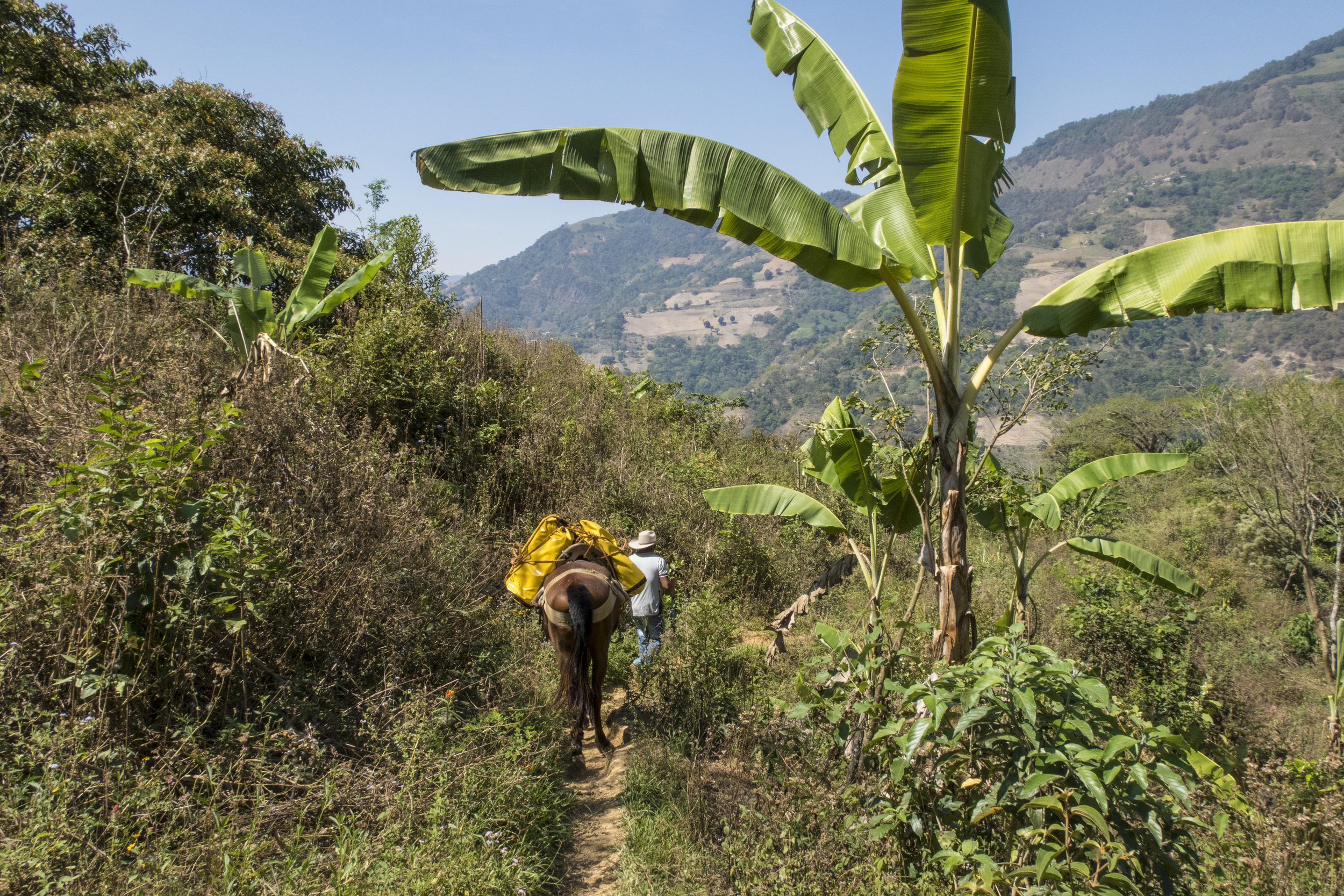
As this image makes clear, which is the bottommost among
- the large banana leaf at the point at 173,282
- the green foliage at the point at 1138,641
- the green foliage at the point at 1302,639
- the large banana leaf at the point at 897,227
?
the green foliage at the point at 1302,639

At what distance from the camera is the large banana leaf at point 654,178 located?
3430 mm

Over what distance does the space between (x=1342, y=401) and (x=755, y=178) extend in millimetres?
19687

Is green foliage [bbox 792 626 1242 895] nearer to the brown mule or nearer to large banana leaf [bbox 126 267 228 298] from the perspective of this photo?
the brown mule

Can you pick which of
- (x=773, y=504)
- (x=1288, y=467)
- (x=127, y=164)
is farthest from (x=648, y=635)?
(x=1288, y=467)

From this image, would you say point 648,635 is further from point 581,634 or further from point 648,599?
point 581,634

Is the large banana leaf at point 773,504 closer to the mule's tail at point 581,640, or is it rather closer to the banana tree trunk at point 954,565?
the banana tree trunk at point 954,565

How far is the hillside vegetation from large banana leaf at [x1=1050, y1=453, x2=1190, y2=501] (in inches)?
22.0

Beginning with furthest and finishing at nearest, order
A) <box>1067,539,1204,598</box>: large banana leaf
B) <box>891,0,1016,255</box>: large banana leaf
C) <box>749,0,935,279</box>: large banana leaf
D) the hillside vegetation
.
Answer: <box>1067,539,1204,598</box>: large banana leaf < <box>749,0,935,279</box>: large banana leaf < <box>891,0,1016,255</box>: large banana leaf < the hillside vegetation

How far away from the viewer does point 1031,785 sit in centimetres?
214

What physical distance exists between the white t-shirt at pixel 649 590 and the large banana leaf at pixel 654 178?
113 inches

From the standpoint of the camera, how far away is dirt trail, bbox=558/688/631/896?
3.19 m

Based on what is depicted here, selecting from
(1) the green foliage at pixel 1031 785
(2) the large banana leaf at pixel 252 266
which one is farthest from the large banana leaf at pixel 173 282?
(1) the green foliage at pixel 1031 785

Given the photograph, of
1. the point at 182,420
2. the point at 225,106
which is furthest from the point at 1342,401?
the point at 225,106

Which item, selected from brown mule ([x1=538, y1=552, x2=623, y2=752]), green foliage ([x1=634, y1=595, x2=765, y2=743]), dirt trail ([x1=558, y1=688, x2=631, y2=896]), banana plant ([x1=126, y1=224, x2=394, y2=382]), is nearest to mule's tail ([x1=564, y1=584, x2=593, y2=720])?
brown mule ([x1=538, y1=552, x2=623, y2=752])
